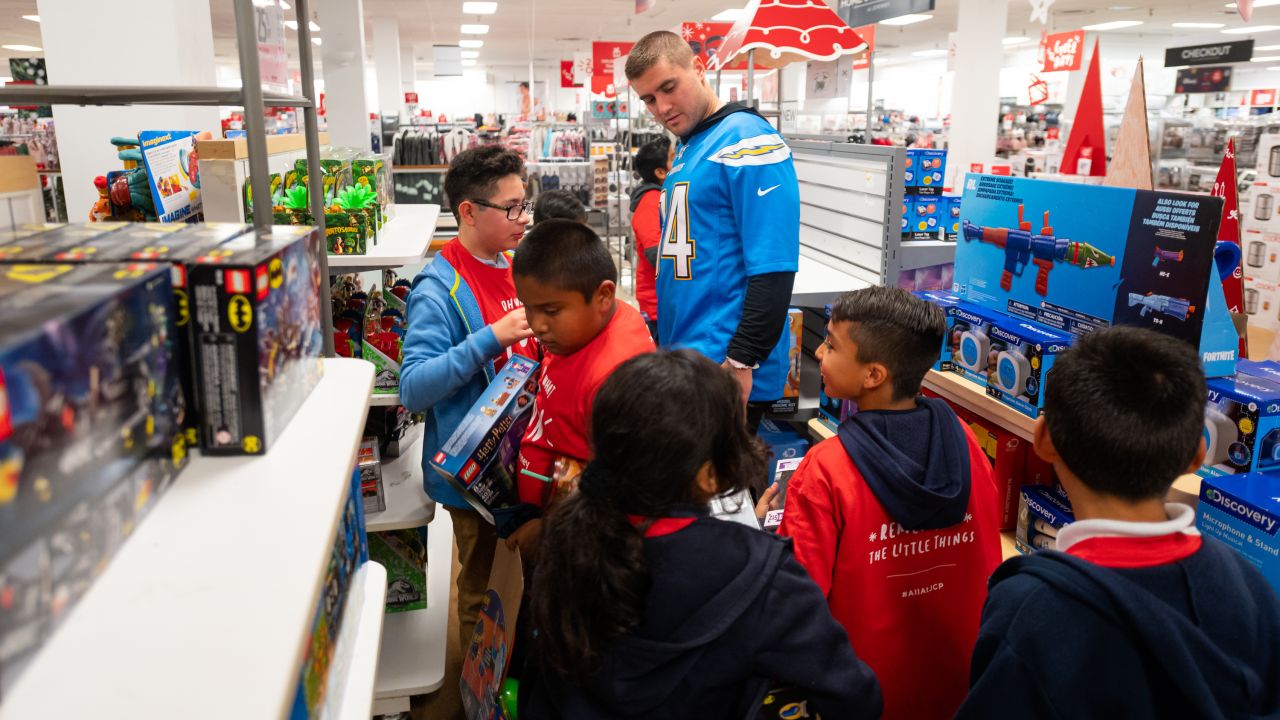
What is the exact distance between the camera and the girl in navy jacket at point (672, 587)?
50.2 inches

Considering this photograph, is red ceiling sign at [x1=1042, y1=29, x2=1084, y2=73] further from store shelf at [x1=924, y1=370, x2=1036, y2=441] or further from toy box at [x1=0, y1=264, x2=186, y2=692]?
toy box at [x1=0, y1=264, x2=186, y2=692]

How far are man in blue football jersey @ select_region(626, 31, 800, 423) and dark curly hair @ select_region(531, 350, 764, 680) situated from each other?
1055 mm

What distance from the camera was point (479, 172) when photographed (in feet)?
8.01

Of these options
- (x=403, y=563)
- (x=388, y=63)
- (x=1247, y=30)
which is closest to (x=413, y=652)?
(x=403, y=563)

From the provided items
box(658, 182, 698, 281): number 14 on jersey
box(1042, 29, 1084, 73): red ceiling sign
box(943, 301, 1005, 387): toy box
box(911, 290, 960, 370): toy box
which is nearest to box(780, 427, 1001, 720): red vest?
box(943, 301, 1005, 387): toy box

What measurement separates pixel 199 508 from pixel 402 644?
2054 millimetres

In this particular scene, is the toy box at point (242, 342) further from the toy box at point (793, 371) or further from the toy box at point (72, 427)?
the toy box at point (793, 371)

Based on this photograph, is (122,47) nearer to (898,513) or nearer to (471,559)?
(471,559)

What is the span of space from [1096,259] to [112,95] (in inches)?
83.2

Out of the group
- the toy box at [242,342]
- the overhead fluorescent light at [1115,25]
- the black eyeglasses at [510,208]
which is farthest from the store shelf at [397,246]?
the overhead fluorescent light at [1115,25]

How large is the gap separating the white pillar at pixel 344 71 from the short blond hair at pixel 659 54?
6304 mm

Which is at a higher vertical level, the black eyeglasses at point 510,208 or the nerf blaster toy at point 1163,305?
the black eyeglasses at point 510,208

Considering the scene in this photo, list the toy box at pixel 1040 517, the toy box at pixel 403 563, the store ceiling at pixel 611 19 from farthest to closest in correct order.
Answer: the store ceiling at pixel 611 19, the toy box at pixel 403 563, the toy box at pixel 1040 517

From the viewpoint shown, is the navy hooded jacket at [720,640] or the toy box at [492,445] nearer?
the navy hooded jacket at [720,640]
